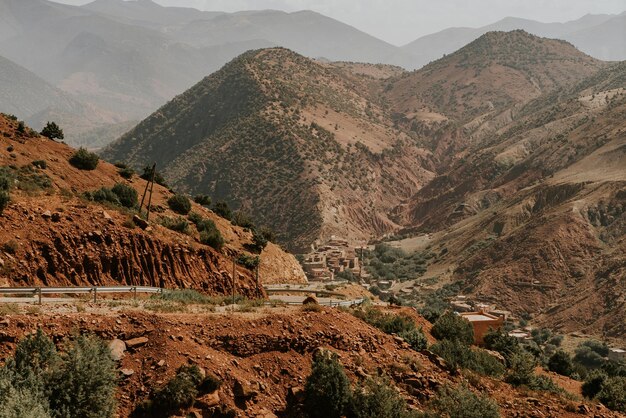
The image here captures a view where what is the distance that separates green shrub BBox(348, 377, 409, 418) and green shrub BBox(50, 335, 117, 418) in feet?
21.6

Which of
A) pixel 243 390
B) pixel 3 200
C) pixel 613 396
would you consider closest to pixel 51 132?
pixel 3 200

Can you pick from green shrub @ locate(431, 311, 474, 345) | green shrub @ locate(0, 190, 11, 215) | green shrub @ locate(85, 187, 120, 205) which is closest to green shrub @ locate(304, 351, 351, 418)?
green shrub @ locate(431, 311, 474, 345)

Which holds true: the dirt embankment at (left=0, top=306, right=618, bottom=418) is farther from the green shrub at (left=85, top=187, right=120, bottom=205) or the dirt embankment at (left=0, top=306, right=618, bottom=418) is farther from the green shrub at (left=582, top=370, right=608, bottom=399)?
the green shrub at (left=85, top=187, right=120, bottom=205)

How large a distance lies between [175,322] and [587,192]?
77600 mm

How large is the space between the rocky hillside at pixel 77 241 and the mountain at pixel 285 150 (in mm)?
61710

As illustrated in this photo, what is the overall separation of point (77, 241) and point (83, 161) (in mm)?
12753

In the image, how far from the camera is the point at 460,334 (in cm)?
2725

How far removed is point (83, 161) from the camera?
3750cm

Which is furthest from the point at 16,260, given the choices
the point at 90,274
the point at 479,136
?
the point at 479,136

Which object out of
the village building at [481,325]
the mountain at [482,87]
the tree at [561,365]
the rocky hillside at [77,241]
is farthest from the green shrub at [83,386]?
the mountain at [482,87]

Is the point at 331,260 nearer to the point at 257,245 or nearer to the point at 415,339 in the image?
the point at 257,245

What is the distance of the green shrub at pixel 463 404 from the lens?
1925cm

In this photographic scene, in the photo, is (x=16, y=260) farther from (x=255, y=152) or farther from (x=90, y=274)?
(x=255, y=152)

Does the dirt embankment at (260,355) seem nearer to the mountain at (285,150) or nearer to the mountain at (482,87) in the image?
the mountain at (285,150)
